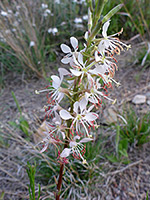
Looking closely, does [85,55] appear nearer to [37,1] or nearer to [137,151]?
[137,151]

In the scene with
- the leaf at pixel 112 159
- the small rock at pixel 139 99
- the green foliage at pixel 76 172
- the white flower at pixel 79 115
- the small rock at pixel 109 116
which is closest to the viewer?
the white flower at pixel 79 115

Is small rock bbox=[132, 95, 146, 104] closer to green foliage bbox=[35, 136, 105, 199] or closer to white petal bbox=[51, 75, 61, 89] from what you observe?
green foliage bbox=[35, 136, 105, 199]

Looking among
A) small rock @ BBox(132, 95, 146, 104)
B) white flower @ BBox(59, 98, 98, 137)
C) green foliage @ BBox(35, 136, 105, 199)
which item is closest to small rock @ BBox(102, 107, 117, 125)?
small rock @ BBox(132, 95, 146, 104)

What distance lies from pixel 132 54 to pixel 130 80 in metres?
0.52

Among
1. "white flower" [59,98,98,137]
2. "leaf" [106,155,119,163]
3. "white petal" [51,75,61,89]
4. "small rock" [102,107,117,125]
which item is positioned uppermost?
"white petal" [51,75,61,89]

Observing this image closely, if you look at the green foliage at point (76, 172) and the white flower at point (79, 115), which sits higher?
the white flower at point (79, 115)

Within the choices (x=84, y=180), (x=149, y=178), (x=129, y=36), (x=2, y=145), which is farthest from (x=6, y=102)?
(x=129, y=36)

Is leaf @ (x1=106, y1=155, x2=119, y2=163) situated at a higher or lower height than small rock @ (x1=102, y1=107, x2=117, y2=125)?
lower

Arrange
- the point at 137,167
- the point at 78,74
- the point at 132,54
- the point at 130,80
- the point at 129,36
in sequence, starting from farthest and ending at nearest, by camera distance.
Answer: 1. the point at 129,36
2. the point at 132,54
3. the point at 130,80
4. the point at 137,167
5. the point at 78,74

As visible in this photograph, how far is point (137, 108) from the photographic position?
208cm

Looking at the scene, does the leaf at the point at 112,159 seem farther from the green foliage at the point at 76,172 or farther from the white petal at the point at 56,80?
the white petal at the point at 56,80

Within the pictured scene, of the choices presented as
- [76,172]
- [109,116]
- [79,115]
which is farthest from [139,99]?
[79,115]

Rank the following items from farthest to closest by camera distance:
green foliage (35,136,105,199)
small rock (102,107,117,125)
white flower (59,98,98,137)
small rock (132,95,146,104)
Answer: small rock (132,95,146,104) → small rock (102,107,117,125) → green foliage (35,136,105,199) → white flower (59,98,98,137)

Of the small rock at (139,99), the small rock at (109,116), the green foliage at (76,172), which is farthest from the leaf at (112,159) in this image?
the small rock at (139,99)
